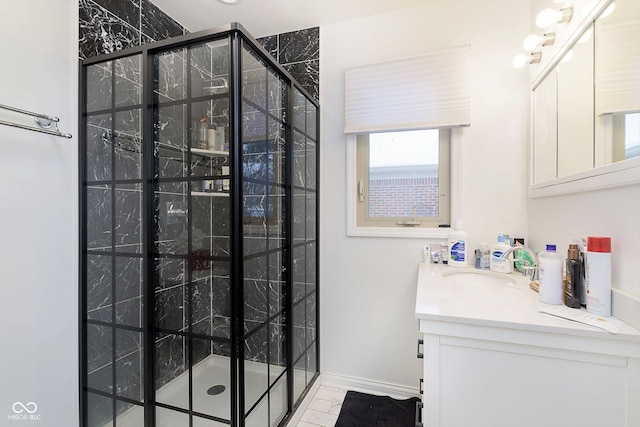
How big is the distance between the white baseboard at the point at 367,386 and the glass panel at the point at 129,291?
132 cm

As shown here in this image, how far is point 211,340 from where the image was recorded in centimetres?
119

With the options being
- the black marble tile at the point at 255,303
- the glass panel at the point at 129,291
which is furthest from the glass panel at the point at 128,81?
the black marble tile at the point at 255,303

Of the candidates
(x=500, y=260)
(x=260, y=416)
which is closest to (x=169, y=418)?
(x=260, y=416)

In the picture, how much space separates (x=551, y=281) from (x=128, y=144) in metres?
1.85

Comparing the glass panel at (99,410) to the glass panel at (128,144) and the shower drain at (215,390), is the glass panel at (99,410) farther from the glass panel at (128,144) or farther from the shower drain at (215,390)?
the glass panel at (128,144)

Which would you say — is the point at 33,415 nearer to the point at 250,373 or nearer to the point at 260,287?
the point at 250,373

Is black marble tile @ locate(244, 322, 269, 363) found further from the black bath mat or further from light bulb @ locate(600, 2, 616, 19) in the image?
light bulb @ locate(600, 2, 616, 19)

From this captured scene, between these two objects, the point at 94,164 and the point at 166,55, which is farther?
the point at 94,164

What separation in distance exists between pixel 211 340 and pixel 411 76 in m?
1.82

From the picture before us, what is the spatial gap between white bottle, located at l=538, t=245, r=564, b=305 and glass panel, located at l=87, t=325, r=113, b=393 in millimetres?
1861

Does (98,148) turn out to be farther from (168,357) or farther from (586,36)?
(586,36)

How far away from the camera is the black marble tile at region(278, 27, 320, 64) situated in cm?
203

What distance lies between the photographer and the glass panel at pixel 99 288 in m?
1.34

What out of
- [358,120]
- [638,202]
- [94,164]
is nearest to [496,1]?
[358,120]
